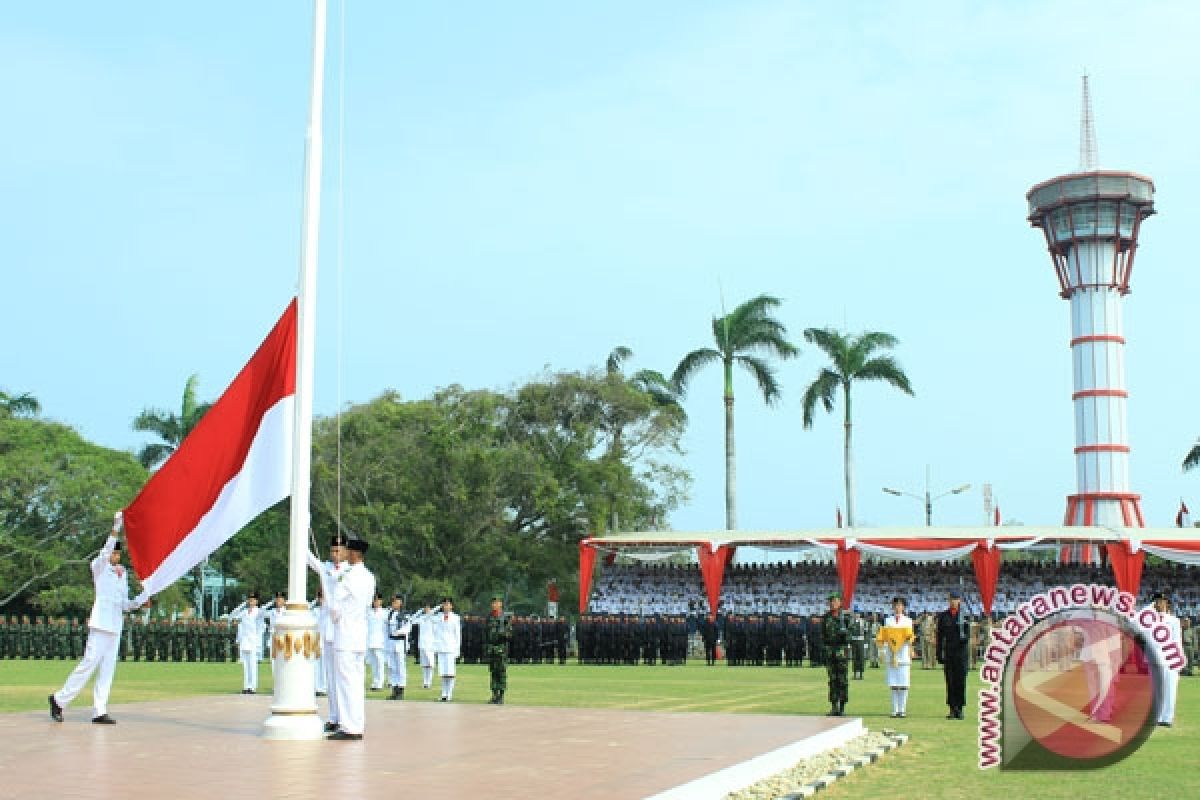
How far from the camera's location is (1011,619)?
7551 mm

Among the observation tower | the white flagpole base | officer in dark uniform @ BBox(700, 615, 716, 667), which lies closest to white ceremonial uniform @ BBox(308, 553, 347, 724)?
the white flagpole base

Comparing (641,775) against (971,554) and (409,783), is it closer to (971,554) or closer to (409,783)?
(409,783)

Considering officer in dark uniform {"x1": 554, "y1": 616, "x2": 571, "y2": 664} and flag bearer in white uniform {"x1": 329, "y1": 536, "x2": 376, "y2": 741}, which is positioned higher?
flag bearer in white uniform {"x1": 329, "y1": 536, "x2": 376, "y2": 741}

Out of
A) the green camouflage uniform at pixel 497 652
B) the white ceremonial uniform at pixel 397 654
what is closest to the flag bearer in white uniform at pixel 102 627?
the green camouflage uniform at pixel 497 652

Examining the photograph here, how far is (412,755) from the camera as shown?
33.7 feet

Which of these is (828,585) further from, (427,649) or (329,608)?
(329,608)

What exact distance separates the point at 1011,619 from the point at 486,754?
14.7ft

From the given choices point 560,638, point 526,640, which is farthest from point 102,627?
point 560,638

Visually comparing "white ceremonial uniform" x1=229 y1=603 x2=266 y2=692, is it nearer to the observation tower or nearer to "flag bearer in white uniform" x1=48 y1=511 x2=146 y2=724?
"flag bearer in white uniform" x1=48 y1=511 x2=146 y2=724

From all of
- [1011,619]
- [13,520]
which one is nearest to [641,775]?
[1011,619]

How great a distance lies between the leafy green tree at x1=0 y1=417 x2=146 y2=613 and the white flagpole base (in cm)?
2964

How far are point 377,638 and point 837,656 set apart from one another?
728 cm

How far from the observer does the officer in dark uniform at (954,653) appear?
620 inches

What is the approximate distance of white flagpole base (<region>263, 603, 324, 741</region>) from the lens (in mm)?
11352
